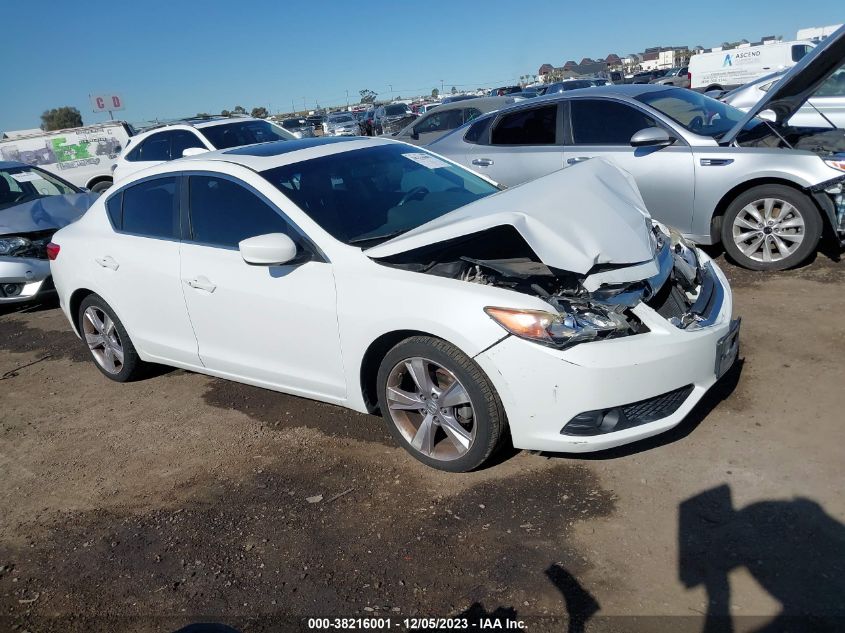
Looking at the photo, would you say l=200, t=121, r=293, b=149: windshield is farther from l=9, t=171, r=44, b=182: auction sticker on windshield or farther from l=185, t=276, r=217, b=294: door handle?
l=185, t=276, r=217, b=294: door handle

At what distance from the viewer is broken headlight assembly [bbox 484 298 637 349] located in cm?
306

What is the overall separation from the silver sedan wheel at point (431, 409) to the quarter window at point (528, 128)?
14.1ft

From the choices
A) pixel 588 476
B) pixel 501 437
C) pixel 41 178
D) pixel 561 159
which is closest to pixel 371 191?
pixel 501 437

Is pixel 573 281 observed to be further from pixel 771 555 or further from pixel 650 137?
pixel 650 137

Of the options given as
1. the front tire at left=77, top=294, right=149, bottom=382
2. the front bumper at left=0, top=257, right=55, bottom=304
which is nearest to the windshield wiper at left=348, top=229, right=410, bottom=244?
the front tire at left=77, top=294, right=149, bottom=382

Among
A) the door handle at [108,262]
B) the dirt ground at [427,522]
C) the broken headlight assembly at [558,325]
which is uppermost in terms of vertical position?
the door handle at [108,262]

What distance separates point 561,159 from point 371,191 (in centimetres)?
326

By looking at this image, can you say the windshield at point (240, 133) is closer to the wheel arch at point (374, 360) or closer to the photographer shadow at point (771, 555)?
the wheel arch at point (374, 360)

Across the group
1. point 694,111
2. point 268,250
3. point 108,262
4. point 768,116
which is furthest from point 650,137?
point 108,262

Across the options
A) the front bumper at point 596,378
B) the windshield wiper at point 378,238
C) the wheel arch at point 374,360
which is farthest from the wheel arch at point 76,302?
the front bumper at point 596,378

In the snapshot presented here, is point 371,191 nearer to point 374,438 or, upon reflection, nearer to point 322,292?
point 322,292

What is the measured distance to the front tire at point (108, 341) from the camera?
198 inches

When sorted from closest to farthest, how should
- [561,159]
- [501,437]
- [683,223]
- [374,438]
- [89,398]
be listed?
[501,437], [374,438], [89,398], [683,223], [561,159]

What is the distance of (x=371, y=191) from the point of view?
4219mm
